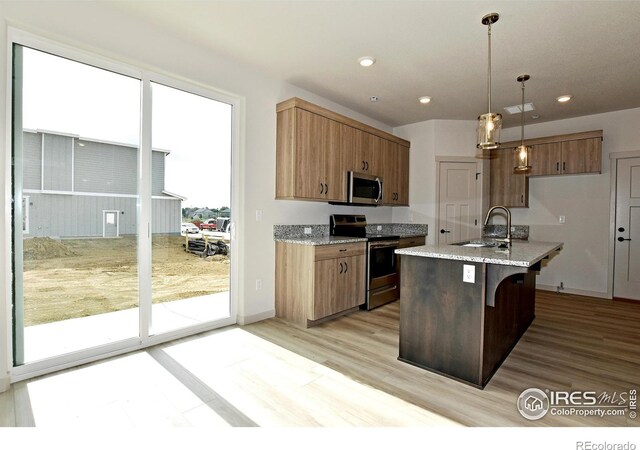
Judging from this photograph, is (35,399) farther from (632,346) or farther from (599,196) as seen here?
(599,196)

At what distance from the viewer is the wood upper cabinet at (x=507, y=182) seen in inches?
205

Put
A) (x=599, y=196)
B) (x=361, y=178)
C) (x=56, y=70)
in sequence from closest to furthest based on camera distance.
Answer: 1. (x=56, y=70)
2. (x=361, y=178)
3. (x=599, y=196)

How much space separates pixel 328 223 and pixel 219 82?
7.21ft

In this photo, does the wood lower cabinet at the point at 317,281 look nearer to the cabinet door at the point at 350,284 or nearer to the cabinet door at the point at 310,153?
the cabinet door at the point at 350,284

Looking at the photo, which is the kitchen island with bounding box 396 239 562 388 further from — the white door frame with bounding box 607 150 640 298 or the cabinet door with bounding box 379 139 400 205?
the white door frame with bounding box 607 150 640 298

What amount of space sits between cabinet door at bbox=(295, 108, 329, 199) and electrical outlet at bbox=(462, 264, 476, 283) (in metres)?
1.93

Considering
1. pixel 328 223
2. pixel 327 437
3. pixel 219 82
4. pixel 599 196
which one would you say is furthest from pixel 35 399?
pixel 599 196

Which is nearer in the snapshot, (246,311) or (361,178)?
(246,311)

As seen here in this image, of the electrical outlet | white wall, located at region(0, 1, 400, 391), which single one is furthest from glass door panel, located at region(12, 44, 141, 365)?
the electrical outlet

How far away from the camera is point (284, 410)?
1967 millimetres

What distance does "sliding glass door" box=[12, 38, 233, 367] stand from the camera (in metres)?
2.34

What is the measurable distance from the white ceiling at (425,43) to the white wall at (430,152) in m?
0.95

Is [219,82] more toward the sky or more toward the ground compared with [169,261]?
more toward the sky

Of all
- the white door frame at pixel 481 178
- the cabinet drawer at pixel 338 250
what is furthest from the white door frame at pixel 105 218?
the white door frame at pixel 481 178
